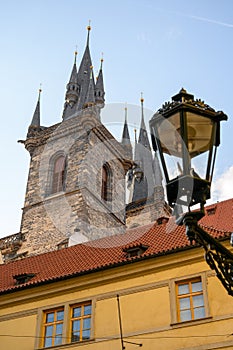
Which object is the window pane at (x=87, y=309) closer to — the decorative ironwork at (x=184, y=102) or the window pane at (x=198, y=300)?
the window pane at (x=198, y=300)

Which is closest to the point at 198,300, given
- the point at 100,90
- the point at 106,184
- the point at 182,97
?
the point at 182,97

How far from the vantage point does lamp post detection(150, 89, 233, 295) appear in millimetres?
3229

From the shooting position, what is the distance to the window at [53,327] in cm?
1251

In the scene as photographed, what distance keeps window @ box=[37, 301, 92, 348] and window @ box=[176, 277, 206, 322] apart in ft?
7.08

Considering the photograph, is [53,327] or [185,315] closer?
[185,315]

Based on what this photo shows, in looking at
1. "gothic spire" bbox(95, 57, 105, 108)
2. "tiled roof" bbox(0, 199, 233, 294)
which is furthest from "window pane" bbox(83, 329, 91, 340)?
"gothic spire" bbox(95, 57, 105, 108)

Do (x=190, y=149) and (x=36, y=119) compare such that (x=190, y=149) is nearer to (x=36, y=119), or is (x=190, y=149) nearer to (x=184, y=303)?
(x=184, y=303)

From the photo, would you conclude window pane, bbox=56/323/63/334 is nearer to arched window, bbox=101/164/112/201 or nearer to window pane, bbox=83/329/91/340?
window pane, bbox=83/329/91/340

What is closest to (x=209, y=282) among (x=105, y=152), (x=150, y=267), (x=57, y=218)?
(x=150, y=267)

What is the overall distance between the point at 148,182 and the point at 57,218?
58.4ft

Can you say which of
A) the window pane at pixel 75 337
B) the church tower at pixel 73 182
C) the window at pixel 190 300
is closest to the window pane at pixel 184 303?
the window at pixel 190 300

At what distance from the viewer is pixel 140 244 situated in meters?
13.0

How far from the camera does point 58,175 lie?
32.1m

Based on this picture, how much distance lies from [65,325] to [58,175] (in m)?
20.0
